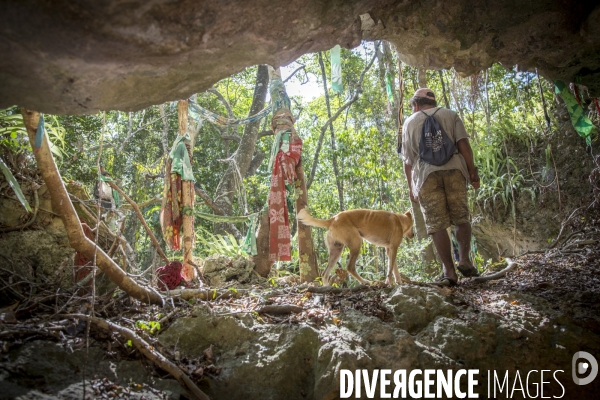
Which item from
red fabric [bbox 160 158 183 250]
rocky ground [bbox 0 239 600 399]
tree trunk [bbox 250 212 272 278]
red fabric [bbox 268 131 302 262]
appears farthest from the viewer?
tree trunk [bbox 250 212 272 278]

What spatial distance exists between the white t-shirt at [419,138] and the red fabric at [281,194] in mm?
1792

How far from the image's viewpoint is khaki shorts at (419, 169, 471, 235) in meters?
4.37

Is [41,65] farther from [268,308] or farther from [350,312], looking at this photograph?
[350,312]

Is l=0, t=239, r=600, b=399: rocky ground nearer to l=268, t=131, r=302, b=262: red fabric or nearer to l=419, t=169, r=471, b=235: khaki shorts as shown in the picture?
l=419, t=169, r=471, b=235: khaki shorts

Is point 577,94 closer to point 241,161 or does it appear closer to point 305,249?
point 305,249

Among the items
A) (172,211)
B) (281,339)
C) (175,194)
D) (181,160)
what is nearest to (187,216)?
(172,211)

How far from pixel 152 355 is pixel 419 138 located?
3465 millimetres

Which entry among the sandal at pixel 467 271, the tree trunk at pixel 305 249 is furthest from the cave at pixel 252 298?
the tree trunk at pixel 305 249

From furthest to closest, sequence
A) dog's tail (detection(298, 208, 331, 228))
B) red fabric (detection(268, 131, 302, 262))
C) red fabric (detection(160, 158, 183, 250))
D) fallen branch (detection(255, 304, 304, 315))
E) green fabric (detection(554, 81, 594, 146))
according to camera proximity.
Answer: red fabric (detection(160, 158, 183, 250)) → red fabric (detection(268, 131, 302, 262)) → dog's tail (detection(298, 208, 331, 228)) → green fabric (detection(554, 81, 594, 146)) → fallen branch (detection(255, 304, 304, 315))

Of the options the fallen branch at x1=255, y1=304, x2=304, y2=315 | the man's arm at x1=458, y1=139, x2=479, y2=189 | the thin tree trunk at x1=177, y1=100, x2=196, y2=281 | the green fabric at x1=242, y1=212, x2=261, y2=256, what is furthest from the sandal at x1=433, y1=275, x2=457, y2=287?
the thin tree trunk at x1=177, y1=100, x2=196, y2=281

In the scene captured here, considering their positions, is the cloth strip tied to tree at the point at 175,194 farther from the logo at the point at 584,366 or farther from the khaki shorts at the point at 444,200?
the logo at the point at 584,366

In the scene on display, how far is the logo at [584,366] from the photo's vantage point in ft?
8.66

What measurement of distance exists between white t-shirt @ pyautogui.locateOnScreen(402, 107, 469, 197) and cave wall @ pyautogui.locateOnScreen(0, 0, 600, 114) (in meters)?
0.58

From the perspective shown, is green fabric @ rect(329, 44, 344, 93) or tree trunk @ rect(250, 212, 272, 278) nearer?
green fabric @ rect(329, 44, 344, 93)
